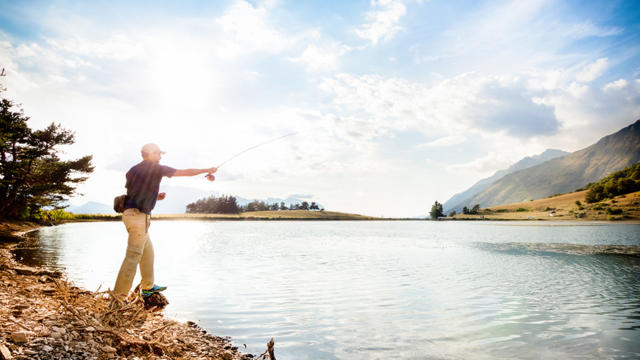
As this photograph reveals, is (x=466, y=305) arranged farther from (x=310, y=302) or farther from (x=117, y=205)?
(x=117, y=205)

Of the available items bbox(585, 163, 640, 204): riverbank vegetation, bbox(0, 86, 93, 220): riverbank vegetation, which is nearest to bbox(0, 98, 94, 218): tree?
bbox(0, 86, 93, 220): riverbank vegetation

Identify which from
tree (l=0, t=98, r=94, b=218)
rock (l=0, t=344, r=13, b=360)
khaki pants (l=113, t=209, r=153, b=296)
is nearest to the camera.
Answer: rock (l=0, t=344, r=13, b=360)

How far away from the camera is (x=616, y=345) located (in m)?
7.20

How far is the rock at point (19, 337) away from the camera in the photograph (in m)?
4.21

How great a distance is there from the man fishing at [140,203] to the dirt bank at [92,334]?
0.71 meters

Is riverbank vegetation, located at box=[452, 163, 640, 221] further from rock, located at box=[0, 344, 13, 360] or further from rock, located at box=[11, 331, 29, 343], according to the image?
rock, located at box=[0, 344, 13, 360]

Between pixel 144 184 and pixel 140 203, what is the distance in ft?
1.39

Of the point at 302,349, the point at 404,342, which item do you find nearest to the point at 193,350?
the point at 302,349

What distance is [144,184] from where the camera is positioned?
7.55 m

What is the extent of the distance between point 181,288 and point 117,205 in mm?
6695

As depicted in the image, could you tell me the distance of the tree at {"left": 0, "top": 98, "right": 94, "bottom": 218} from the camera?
31.1 m

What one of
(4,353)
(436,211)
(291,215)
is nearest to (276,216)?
(291,215)

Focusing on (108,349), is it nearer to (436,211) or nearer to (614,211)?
(614,211)

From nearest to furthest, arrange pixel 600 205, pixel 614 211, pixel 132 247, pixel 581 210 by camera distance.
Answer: pixel 132 247
pixel 614 211
pixel 600 205
pixel 581 210
